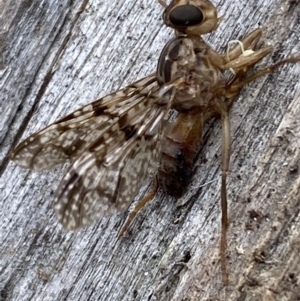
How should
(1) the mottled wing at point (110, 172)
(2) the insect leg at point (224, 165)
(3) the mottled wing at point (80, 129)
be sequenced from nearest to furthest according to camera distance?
(2) the insect leg at point (224, 165)
(1) the mottled wing at point (110, 172)
(3) the mottled wing at point (80, 129)

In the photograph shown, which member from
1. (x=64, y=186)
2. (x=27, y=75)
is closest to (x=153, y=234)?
(x=64, y=186)

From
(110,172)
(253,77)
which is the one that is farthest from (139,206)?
(253,77)

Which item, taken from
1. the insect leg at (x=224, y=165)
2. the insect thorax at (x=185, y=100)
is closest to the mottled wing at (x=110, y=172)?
the insect thorax at (x=185, y=100)

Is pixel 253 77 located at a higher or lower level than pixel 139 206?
higher

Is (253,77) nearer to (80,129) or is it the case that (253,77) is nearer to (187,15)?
(187,15)

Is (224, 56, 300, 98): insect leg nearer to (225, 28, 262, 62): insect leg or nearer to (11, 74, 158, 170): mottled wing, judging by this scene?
(225, 28, 262, 62): insect leg

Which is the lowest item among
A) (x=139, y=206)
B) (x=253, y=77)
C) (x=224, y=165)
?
(x=139, y=206)

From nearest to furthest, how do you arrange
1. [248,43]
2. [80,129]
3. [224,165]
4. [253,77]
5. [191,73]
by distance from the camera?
[224,165]
[253,77]
[248,43]
[80,129]
[191,73]

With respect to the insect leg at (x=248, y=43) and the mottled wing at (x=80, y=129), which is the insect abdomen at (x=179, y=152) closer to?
the mottled wing at (x=80, y=129)
